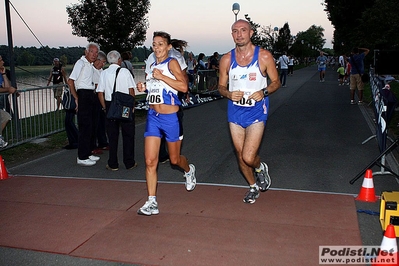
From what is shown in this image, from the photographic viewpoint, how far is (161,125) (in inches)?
211

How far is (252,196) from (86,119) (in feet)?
11.9

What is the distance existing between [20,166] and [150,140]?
3.90 meters

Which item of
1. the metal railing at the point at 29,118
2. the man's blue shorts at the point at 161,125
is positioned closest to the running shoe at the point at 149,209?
the man's blue shorts at the point at 161,125

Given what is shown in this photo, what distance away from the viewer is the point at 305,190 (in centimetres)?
616

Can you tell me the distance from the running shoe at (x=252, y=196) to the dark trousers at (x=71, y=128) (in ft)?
15.4

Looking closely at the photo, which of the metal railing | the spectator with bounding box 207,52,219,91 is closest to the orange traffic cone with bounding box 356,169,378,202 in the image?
the metal railing

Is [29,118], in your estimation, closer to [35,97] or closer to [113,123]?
[35,97]

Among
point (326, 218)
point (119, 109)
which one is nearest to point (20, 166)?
point (119, 109)

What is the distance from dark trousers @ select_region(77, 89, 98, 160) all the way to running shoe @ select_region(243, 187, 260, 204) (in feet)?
11.4

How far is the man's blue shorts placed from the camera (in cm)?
535

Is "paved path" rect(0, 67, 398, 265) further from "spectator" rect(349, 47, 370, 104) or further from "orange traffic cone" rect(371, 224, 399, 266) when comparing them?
"spectator" rect(349, 47, 370, 104)

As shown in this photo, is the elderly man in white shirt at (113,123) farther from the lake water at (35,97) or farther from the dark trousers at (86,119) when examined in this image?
the lake water at (35,97)

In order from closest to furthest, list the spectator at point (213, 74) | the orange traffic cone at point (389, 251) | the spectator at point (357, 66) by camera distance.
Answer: the orange traffic cone at point (389, 251) < the spectator at point (357, 66) < the spectator at point (213, 74)

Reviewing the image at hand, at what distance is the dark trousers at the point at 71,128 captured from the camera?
357 inches
